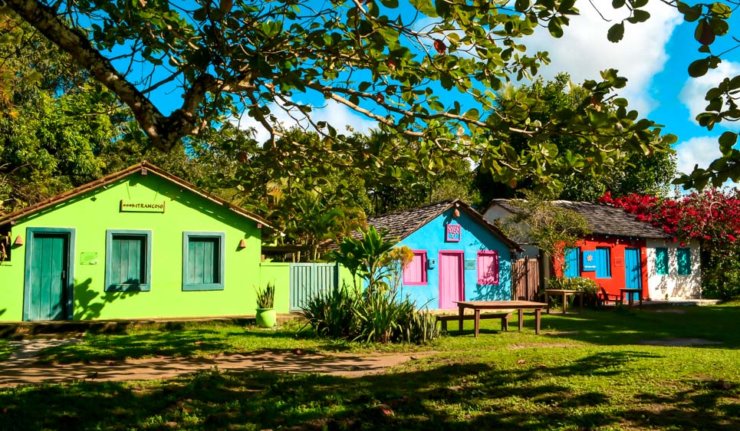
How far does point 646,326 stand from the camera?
52.8 ft

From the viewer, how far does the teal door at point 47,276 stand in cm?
1479

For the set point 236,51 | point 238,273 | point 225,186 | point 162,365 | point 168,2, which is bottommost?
point 162,365

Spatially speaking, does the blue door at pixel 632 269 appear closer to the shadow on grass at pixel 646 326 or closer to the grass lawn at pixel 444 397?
the shadow on grass at pixel 646 326

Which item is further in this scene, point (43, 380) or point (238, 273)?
point (238, 273)

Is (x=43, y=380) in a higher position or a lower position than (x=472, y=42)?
lower

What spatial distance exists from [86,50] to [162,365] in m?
4.96

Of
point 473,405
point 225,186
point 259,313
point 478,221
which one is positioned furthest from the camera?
point 478,221

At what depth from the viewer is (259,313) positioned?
599 inches

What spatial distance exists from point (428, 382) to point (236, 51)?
450 centimetres

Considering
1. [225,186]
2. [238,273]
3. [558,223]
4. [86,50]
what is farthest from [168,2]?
[558,223]

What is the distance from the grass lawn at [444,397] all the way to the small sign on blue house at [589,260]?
1487cm

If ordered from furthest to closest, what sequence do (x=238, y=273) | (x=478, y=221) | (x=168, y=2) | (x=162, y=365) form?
(x=478, y=221)
(x=238, y=273)
(x=162, y=365)
(x=168, y=2)

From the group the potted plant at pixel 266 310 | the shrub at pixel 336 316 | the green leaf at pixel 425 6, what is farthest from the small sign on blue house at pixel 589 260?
the green leaf at pixel 425 6

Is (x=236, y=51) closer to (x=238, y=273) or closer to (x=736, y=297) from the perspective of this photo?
(x=238, y=273)
